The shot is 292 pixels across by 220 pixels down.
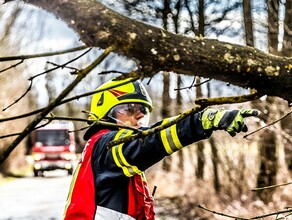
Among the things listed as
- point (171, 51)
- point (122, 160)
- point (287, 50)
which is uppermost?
point (287, 50)

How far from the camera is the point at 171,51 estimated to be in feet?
7.45

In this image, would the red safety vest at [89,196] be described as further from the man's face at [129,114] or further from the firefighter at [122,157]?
the man's face at [129,114]

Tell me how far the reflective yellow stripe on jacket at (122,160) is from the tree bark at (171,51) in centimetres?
92

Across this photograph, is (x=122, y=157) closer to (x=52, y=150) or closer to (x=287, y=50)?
(x=287, y=50)

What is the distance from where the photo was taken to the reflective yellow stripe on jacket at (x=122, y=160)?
3.18 metres

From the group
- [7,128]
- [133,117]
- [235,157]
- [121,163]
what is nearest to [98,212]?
[121,163]

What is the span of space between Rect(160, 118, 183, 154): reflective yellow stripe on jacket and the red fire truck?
2697 cm

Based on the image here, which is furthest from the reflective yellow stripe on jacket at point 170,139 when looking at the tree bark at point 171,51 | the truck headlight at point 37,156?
the truck headlight at point 37,156

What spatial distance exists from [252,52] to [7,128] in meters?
35.4

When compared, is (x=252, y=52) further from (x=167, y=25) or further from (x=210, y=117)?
(x=167, y=25)

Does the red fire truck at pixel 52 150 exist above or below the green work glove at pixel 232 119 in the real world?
above

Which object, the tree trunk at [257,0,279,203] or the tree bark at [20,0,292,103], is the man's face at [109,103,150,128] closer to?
the tree bark at [20,0,292,103]

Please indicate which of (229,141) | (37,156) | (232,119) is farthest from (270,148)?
(37,156)

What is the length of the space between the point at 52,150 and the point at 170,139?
2758 centimetres
